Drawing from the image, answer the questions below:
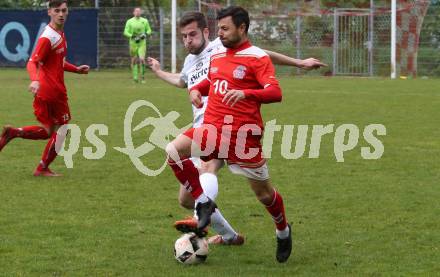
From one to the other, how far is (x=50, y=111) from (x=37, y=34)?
2502 centimetres

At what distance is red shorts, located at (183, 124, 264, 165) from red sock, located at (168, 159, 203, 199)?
17 centimetres

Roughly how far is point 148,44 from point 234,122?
1136 inches

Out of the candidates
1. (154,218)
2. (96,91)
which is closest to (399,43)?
(96,91)

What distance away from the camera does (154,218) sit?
8.06 metres

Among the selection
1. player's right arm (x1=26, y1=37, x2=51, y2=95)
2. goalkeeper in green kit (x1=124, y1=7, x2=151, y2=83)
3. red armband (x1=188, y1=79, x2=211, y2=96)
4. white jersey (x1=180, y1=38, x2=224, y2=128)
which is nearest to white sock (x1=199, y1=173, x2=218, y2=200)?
red armband (x1=188, y1=79, x2=211, y2=96)

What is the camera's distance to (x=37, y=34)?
3497 centimetres

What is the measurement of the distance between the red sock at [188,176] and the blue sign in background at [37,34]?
94.0ft

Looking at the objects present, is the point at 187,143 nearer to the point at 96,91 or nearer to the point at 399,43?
the point at 96,91

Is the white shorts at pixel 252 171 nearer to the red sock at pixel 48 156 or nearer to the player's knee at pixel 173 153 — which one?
the player's knee at pixel 173 153

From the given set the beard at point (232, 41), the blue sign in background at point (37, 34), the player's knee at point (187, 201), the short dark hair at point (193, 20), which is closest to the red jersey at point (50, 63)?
the short dark hair at point (193, 20)

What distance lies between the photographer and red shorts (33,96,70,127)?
1057 centimetres

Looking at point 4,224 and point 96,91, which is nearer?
point 4,224

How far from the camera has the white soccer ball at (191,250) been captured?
21.0 feet

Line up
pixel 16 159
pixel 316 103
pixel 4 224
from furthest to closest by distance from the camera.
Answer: pixel 316 103 < pixel 16 159 < pixel 4 224
